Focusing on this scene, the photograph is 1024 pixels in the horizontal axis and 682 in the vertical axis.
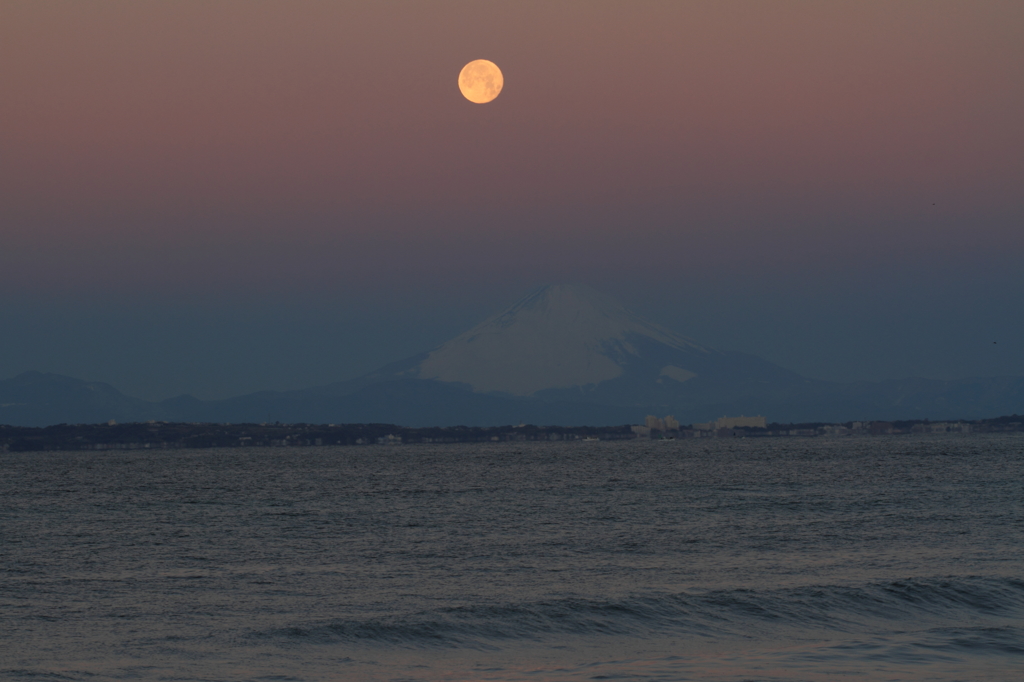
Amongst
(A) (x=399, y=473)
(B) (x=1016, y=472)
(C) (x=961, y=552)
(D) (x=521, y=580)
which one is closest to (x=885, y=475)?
(B) (x=1016, y=472)

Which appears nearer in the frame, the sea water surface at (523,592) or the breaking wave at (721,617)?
the sea water surface at (523,592)

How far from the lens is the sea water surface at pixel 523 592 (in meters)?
31.0

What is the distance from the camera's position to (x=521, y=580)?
46.7 metres

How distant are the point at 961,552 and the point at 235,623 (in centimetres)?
3787

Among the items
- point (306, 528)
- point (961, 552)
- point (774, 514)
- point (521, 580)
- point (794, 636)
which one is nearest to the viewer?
point (794, 636)

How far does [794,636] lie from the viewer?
34.7 metres

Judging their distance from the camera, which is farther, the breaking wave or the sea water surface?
the breaking wave

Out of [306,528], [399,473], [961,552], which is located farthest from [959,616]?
[399,473]

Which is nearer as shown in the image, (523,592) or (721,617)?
(721,617)

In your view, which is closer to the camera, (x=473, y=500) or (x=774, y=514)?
(x=774, y=514)

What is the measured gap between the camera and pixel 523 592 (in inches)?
1698

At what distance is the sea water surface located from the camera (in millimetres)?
30984

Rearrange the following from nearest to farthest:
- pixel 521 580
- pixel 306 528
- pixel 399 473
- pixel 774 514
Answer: pixel 521 580, pixel 306 528, pixel 774 514, pixel 399 473

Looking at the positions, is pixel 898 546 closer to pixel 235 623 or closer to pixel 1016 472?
pixel 235 623
